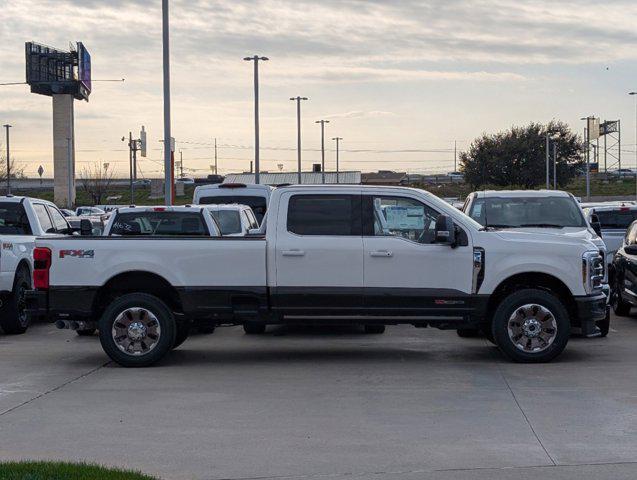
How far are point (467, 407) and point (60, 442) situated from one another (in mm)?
3625

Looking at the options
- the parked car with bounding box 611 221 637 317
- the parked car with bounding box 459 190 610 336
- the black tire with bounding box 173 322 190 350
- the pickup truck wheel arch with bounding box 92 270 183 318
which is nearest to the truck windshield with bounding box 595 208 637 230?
the parked car with bounding box 611 221 637 317

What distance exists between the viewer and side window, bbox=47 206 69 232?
1727cm

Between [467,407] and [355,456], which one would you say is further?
[467,407]

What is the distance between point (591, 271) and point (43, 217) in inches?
356

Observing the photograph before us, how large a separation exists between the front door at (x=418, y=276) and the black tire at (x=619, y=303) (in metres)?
6.31

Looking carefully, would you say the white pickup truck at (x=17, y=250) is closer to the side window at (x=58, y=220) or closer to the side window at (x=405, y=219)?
the side window at (x=58, y=220)

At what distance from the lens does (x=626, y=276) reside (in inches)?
659

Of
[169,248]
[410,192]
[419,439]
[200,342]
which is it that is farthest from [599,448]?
[200,342]

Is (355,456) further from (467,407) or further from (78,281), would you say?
(78,281)

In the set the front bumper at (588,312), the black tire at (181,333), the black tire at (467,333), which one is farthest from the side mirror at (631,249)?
the black tire at (181,333)

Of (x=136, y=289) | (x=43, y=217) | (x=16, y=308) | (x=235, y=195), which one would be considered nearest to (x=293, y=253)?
(x=136, y=289)

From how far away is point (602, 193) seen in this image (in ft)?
293

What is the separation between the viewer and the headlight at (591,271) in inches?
466

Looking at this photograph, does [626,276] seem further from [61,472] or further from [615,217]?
[61,472]
